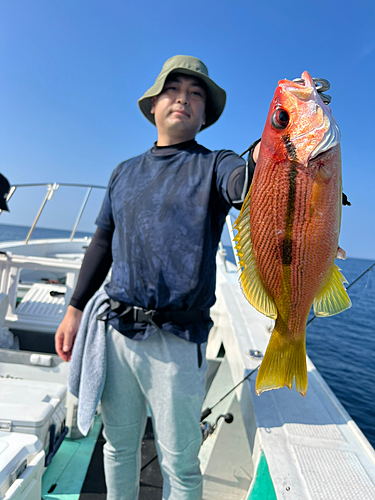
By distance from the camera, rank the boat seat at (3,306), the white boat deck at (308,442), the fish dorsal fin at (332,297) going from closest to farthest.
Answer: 1. the fish dorsal fin at (332,297)
2. the white boat deck at (308,442)
3. the boat seat at (3,306)

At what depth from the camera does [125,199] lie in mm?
1511

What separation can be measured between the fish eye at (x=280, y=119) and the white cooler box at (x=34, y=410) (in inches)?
68.2

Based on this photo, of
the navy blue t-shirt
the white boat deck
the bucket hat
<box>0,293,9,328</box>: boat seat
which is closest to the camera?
the white boat deck

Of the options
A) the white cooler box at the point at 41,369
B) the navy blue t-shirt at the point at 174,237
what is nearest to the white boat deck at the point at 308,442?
the navy blue t-shirt at the point at 174,237

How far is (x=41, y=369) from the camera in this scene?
2.46 meters

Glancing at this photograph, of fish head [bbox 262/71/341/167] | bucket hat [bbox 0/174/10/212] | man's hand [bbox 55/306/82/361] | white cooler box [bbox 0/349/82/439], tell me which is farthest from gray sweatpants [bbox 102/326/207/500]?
bucket hat [bbox 0/174/10/212]

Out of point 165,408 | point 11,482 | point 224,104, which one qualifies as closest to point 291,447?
point 165,408

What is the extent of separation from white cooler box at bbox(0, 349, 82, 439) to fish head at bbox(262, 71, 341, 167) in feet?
7.74

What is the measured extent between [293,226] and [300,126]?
0.76ft

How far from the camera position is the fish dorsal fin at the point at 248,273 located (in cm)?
81

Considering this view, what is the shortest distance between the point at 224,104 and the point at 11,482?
6.24 feet

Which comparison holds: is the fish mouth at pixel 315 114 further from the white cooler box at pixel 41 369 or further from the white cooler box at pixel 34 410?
the white cooler box at pixel 41 369

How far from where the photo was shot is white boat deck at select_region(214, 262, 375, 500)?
115 centimetres

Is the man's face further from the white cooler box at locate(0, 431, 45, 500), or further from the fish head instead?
the white cooler box at locate(0, 431, 45, 500)
